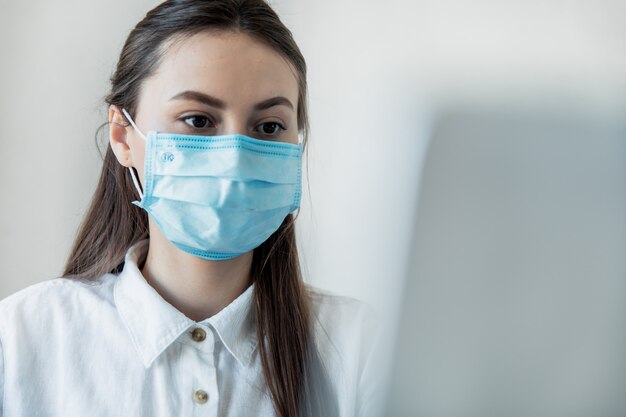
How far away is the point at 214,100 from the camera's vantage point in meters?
0.88

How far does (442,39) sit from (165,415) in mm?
761

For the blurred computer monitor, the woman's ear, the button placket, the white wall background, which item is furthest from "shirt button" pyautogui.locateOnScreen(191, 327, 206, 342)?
the blurred computer monitor

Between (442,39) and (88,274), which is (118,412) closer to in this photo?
(88,274)

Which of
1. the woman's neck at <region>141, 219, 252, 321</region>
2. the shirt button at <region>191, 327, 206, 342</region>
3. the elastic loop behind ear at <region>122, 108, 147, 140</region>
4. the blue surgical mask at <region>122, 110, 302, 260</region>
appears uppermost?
the elastic loop behind ear at <region>122, 108, 147, 140</region>

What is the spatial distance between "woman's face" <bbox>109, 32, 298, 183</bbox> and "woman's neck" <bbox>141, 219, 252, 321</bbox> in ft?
0.47

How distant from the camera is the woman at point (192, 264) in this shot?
0.90 meters

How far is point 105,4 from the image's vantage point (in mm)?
1320

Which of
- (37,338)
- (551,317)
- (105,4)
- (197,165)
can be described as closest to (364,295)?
(551,317)

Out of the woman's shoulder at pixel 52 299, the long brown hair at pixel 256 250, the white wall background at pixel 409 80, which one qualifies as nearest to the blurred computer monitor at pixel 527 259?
the white wall background at pixel 409 80

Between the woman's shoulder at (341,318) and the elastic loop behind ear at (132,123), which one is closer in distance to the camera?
the woman's shoulder at (341,318)

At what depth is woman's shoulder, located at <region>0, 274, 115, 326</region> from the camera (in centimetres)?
98

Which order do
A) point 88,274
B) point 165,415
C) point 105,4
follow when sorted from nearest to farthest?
1. point 165,415
2. point 88,274
3. point 105,4

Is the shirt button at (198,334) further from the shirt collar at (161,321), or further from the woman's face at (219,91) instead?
the woman's face at (219,91)

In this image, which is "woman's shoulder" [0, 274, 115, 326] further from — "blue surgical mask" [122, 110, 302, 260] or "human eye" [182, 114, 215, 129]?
"human eye" [182, 114, 215, 129]
